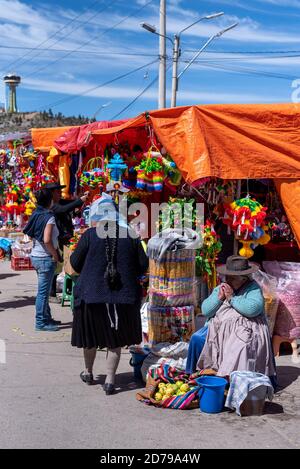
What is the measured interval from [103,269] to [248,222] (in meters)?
2.06

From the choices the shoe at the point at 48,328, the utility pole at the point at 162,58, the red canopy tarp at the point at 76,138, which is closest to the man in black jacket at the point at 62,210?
the shoe at the point at 48,328

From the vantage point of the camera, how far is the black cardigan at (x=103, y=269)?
17.5 ft

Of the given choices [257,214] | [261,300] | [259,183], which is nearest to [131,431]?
[261,300]

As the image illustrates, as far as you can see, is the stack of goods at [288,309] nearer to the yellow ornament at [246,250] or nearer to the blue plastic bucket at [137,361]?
the yellow ornament at [246,250]

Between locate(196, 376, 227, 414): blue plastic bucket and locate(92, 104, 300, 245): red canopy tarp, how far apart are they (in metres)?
2.45

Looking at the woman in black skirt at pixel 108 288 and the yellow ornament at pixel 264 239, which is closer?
the woman in black skirt at pixel 108 288

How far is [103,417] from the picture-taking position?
482 centimetres

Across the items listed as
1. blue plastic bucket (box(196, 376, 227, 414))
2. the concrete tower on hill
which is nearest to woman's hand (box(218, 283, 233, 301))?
blue plastic bucket (box(196, 376, 227, 414))

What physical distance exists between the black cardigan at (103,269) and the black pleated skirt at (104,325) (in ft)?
0.28

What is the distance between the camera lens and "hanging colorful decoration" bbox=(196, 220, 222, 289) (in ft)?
23.0

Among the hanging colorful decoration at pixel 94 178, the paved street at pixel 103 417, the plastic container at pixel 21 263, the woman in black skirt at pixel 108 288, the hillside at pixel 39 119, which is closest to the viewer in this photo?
the paved street at pixel 103 417

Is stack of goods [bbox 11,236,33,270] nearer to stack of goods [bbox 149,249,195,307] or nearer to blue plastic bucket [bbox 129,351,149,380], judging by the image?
stack of goods [bbox 149,249,195,307]

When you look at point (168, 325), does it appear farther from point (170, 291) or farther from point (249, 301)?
point (249, 301)

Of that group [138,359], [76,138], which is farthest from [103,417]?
[76,138]
